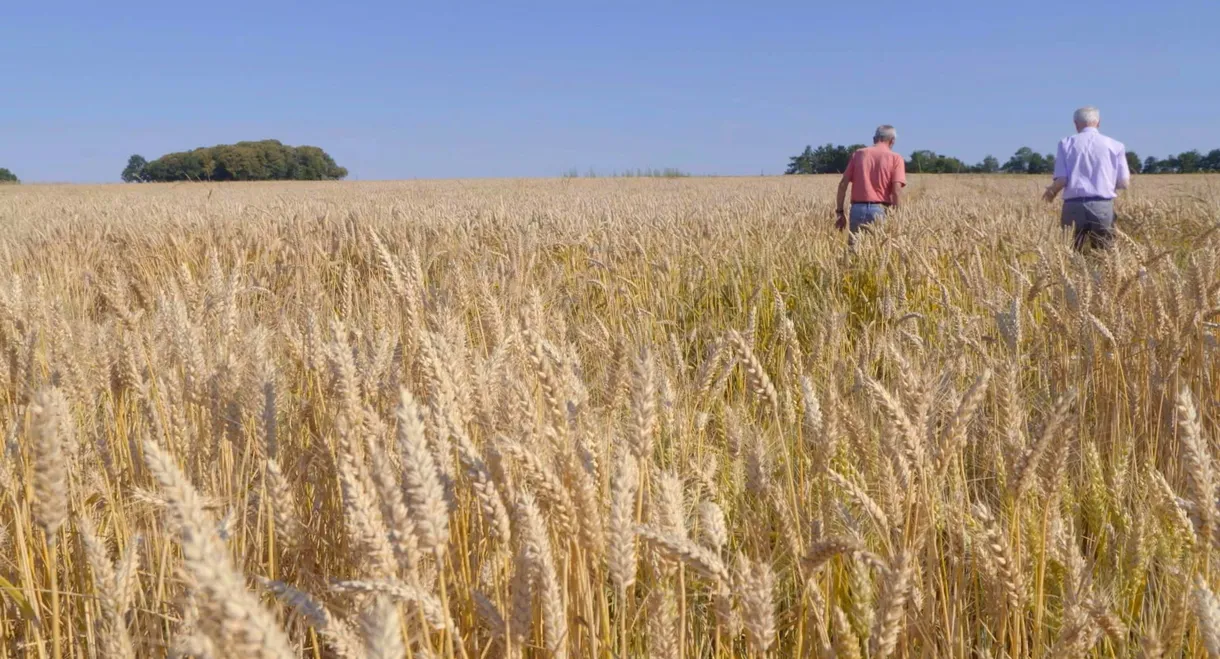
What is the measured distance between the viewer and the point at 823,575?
1.41 m

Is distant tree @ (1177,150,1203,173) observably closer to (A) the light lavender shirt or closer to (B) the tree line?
(B) the tree line

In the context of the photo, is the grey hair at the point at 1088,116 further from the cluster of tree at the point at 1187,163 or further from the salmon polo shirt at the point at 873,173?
the cluster of tree at the point at 1187,163

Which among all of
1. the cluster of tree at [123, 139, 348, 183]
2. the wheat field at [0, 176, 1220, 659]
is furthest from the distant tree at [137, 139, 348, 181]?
the wheat field at [0, 176, 1220, 659]

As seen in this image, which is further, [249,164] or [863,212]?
[249,164]

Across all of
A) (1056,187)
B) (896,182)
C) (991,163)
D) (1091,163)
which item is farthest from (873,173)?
(991,163)

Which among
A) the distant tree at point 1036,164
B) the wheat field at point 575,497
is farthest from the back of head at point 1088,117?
the distant tree at point 1036,164

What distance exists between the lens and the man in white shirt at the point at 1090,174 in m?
6.18

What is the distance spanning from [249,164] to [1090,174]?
43493 millimetres

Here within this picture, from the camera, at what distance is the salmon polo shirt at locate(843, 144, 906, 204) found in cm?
665

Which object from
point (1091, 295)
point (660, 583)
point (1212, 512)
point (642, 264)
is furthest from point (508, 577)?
point (642, 264)

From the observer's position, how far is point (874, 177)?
6691 mm

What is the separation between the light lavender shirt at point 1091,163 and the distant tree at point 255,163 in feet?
136

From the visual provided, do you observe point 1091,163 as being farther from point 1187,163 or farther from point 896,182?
point 1187,163

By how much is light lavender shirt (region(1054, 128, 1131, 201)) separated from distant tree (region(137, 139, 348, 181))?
41406 millimetres
